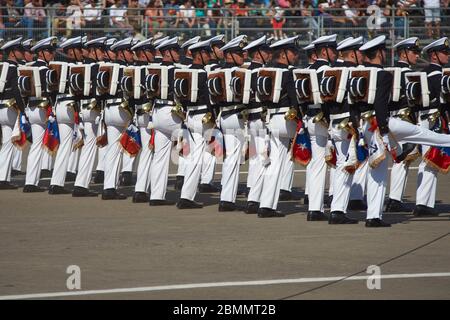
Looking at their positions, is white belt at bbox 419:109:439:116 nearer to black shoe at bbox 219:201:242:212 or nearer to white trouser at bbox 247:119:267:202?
white trouser at bbox 247:119:267:202

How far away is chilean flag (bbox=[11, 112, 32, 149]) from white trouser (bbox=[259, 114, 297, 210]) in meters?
4.59

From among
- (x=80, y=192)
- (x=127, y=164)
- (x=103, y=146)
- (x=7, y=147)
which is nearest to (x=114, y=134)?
(x=103, y=146)

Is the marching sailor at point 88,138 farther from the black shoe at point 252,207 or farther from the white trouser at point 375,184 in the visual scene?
the white trouser at point 375,184

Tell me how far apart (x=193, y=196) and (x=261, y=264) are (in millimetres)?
4279

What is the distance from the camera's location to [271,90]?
47.9 feet

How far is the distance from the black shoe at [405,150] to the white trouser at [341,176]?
101 cm

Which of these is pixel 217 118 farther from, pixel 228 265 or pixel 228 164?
pixel 228 265

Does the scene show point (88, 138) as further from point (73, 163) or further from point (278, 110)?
point (278, 110)

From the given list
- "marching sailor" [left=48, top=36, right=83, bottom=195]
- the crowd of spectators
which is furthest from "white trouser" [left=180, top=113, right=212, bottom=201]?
the crowd of spectators

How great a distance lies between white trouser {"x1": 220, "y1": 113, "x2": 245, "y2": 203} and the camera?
15.5m

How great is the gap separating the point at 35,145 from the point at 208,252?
605 centimetres

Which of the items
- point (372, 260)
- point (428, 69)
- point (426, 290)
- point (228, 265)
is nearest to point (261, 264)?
point (228, 265)

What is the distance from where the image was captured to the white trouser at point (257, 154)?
15062 mm

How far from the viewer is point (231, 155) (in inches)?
614
